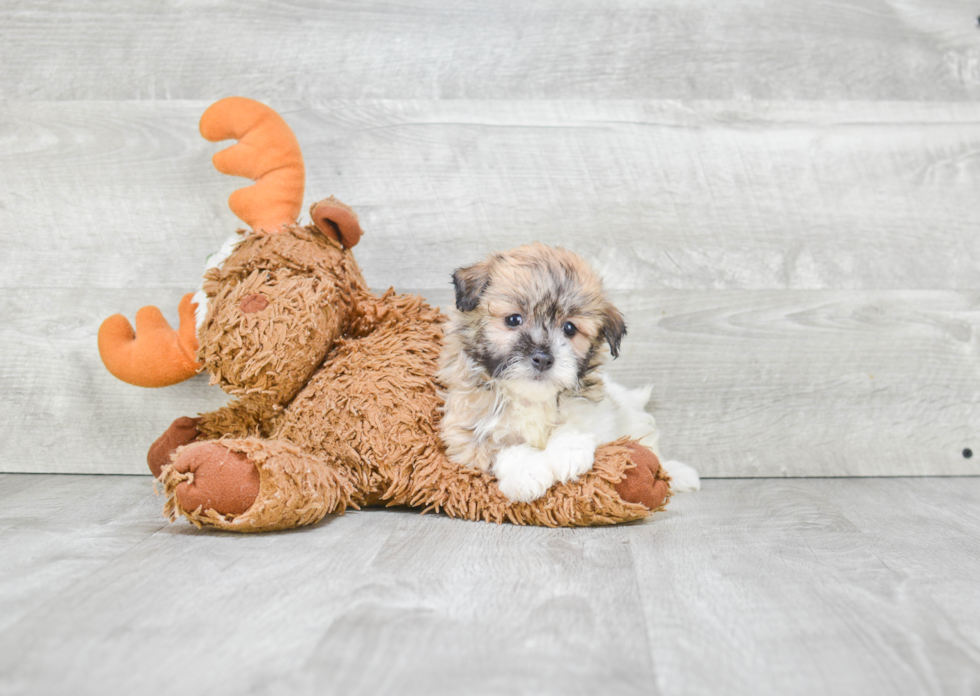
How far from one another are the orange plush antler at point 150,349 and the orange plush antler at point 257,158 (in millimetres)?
283

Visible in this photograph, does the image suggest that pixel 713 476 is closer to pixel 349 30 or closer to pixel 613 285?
pixel 613 285

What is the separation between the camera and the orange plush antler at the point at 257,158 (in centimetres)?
176

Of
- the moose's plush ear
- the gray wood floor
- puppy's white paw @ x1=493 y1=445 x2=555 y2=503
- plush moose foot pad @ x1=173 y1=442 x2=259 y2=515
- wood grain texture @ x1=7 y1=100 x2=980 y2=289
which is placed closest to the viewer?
the gray wood floor

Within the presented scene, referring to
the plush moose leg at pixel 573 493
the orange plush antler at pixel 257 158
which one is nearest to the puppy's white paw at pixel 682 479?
the plush moose leg at pixel 573 493

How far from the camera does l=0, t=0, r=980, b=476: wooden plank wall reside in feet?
6.99

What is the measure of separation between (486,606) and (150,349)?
111 cm

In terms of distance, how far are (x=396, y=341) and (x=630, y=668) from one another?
1015 mm

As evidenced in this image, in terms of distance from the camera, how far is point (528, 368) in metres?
1.48

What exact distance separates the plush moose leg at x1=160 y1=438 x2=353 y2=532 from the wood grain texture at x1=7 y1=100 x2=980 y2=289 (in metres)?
0.80

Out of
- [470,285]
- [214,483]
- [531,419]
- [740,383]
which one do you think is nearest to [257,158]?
[470,285]

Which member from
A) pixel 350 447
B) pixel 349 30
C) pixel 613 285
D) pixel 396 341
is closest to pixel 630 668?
pixel 350 447

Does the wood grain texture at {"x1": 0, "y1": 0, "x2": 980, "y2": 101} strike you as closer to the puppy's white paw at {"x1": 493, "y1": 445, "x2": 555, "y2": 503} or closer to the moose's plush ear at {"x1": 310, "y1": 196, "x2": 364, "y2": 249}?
the moose's plush ear at {"x1": 310, "y1": 196, "x2": 364, "y2": 249}

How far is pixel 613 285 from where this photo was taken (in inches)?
84.7

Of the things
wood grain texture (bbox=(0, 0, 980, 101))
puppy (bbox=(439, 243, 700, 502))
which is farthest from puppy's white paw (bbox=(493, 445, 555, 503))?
wood grain texture (bbox=(0, 0, 980, 101))
